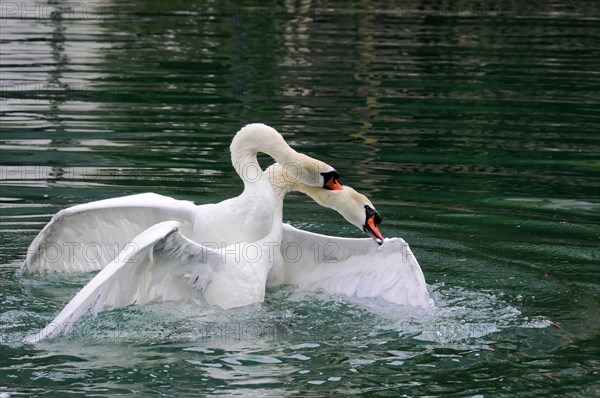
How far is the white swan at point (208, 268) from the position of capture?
259 inches

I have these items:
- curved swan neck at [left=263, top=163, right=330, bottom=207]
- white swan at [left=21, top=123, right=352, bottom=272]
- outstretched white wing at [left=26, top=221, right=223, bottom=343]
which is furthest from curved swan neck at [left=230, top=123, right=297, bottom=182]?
outstretched white wing at [left=26, top=221, right=223, bottom=343]

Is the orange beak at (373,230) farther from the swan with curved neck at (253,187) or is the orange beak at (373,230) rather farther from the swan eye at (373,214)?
the swan with curved neck at (253,187)

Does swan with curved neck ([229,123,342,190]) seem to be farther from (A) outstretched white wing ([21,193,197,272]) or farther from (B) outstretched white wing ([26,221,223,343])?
(B) outstretched white wing ([26,221,223,343])

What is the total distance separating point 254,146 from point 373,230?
0.91 metres

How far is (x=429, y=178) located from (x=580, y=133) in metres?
2.53

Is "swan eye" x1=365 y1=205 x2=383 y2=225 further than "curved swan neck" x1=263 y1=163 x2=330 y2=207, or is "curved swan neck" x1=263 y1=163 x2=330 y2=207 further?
"curved swan neck" x1=263 y1=163 x2=330 y2=207

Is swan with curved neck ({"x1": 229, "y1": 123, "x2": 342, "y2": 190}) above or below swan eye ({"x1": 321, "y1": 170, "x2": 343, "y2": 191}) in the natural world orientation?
above

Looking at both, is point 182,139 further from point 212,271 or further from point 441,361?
A: point 441,361

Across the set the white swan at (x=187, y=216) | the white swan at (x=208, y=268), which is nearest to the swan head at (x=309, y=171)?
the white swan at (x=187, y=216)

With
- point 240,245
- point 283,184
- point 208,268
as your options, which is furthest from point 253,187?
point 208,268

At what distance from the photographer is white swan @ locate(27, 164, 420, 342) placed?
259 inches

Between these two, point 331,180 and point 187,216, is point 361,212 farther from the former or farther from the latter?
point 187,216

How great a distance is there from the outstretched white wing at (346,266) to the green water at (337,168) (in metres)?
0.14

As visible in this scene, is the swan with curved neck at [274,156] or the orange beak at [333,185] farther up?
the swan with curved neck at [274,156]
